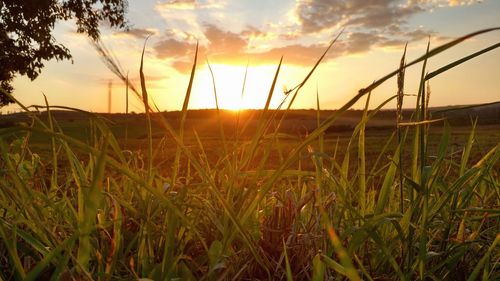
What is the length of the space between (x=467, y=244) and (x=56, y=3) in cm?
2057

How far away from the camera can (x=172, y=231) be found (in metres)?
1.28

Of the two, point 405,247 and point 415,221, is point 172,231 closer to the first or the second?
point 405,247

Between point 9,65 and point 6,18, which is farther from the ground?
point 6,18

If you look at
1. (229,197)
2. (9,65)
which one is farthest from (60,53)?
(229,197)

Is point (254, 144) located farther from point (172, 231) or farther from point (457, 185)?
point (457, 185)

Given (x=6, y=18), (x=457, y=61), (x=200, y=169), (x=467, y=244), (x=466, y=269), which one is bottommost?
(x=466, y=269)

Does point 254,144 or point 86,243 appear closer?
point 86,243

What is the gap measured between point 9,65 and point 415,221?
66.2 feet

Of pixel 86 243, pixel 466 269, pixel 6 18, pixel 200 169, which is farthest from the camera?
pixel 6 18

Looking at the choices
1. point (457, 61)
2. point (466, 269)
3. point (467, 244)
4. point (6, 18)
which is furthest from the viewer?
point (6, 18)

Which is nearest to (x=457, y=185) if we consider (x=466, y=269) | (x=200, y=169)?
(x=466, y=269)

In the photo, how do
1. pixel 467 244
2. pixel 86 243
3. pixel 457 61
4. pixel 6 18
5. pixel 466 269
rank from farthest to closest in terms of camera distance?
pixel 6 18 → pixel 466 269 → pixel 467 244 → pixel 457 61 → pixel 86 243

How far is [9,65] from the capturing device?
1892cm

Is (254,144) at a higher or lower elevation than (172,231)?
higher
